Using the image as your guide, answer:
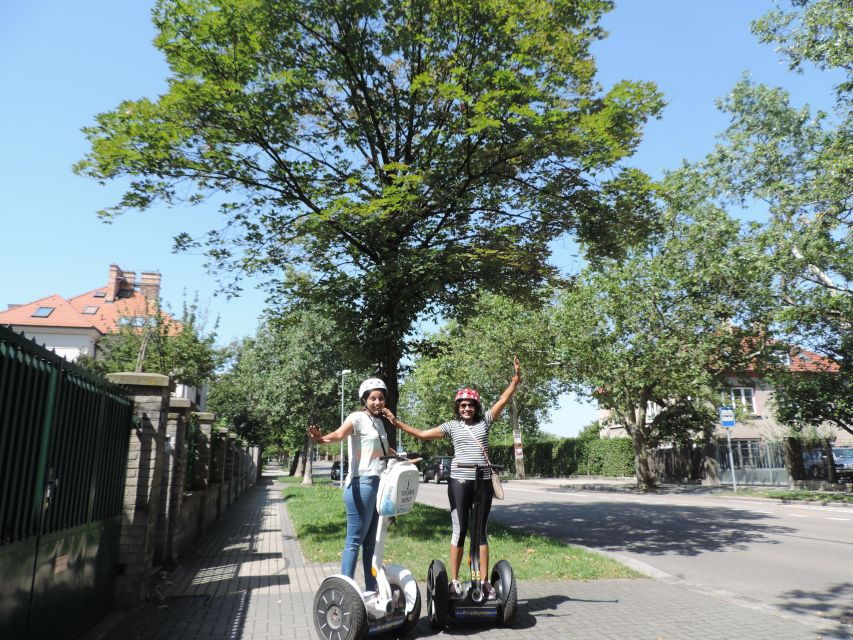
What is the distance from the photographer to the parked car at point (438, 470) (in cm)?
3265

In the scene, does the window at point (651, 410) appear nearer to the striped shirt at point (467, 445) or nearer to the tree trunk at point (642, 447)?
the tree trunk at point (642, 447)

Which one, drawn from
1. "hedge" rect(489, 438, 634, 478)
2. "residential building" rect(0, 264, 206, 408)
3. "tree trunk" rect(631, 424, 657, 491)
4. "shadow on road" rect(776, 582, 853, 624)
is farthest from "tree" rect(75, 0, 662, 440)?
"residential building" rect(0, 264, 206, 408)

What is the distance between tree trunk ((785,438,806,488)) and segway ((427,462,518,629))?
2727 centimetres

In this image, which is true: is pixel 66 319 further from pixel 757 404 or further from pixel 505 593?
pixel 757 404

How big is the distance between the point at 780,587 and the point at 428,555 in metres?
4.33

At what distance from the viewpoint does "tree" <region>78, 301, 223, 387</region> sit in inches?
763

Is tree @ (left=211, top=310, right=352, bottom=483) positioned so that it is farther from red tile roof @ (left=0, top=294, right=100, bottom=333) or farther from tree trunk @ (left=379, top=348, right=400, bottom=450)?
tree trunk @ (left=379, top=348, right=400, bottom=450)

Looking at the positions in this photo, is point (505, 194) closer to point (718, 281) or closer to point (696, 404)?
point (718, 281)

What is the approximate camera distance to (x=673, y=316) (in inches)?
993

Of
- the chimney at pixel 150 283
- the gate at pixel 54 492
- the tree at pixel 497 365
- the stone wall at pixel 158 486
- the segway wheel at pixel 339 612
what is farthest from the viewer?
the chimney at pixel 150 283

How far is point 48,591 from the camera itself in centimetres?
377

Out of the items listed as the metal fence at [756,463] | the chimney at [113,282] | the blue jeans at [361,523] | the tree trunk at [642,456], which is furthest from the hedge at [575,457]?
the chimney at [113,282]

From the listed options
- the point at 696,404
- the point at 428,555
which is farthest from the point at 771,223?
the point at 428,555

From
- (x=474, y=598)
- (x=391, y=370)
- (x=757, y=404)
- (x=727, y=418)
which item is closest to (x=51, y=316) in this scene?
(x=391, y=370)
